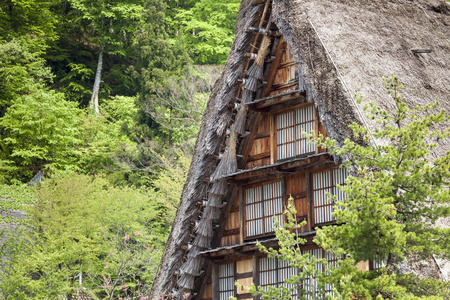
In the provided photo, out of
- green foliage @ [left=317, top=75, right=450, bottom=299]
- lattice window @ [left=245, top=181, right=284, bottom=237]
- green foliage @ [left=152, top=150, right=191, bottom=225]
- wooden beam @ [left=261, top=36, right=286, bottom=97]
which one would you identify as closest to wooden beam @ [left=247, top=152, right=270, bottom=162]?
lattice window @ [left=245, top=181, right=284, bottom=237]

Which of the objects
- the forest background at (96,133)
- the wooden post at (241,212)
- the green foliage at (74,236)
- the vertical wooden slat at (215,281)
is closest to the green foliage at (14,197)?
the forest background at (96,133)

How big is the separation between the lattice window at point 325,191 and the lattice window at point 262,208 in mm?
814

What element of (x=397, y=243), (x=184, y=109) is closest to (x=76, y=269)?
(x=184, y=109)

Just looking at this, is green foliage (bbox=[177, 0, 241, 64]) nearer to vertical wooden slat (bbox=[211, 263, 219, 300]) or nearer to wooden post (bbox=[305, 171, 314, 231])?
vertical wooden slat (bbox=[211, 263, 219, 300])

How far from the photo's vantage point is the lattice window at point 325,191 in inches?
415

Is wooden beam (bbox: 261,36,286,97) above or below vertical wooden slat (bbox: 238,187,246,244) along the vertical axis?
above

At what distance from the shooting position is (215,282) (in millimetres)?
12164

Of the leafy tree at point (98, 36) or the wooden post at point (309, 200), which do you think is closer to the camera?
the wooden post at point (309, 200)

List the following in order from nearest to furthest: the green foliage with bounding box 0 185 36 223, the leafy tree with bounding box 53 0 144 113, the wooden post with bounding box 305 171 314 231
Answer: the wooden post with bounding box 305 171 314 231
the green foliage with bounding box 0 185 36 223
the leafy tree with bounding box 53 0 144 113

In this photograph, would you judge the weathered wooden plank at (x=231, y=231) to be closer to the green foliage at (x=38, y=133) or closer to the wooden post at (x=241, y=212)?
the wooden post at (x=241, y=212)

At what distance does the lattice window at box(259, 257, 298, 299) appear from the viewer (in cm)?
1109

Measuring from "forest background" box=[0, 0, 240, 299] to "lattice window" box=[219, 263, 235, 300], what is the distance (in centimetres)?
410

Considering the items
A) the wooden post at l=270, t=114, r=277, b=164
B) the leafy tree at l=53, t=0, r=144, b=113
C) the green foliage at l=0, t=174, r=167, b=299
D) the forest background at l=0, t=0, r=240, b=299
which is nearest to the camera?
the wooden post at l=270, t=114, r=277, b=164

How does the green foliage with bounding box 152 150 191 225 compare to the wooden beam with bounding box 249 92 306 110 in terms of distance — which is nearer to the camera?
the wooden beam with bounding box 249 92 306 110
